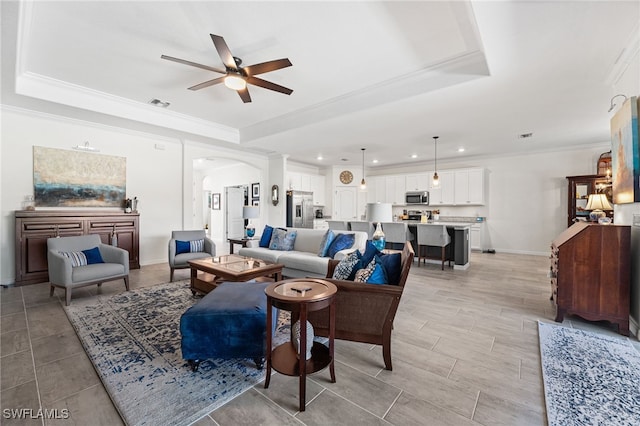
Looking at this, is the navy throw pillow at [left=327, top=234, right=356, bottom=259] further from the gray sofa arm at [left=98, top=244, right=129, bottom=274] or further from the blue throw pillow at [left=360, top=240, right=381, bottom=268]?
the gray sofa arm at [left=98, top=244, right=129, bottom=274]

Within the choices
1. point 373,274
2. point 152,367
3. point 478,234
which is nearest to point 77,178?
point 152,367

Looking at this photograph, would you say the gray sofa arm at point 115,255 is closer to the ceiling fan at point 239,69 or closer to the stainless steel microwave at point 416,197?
the ceiling fan at point 239,69

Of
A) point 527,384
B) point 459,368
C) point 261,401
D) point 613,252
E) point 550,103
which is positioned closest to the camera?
point 261,401

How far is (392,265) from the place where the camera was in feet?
7.39

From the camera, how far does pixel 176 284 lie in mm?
4145

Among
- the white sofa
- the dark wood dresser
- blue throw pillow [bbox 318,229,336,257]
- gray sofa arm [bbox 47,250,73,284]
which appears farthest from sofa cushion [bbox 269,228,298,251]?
the dark wood dresser

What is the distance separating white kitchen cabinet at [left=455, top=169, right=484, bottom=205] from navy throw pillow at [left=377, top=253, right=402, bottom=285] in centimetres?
637

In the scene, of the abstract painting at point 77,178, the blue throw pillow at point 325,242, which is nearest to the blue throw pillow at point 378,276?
the blue throw pillow at point 325,242

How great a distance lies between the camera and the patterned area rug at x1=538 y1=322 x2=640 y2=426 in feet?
5.23

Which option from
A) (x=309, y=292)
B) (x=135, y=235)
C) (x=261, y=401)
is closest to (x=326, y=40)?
(x=309, y=292)

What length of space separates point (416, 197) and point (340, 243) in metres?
5.18

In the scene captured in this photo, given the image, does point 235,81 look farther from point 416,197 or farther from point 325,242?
point 416,197

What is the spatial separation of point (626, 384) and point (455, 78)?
312 cm

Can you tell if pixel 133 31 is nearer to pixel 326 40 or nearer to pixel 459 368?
pixel 326 40
